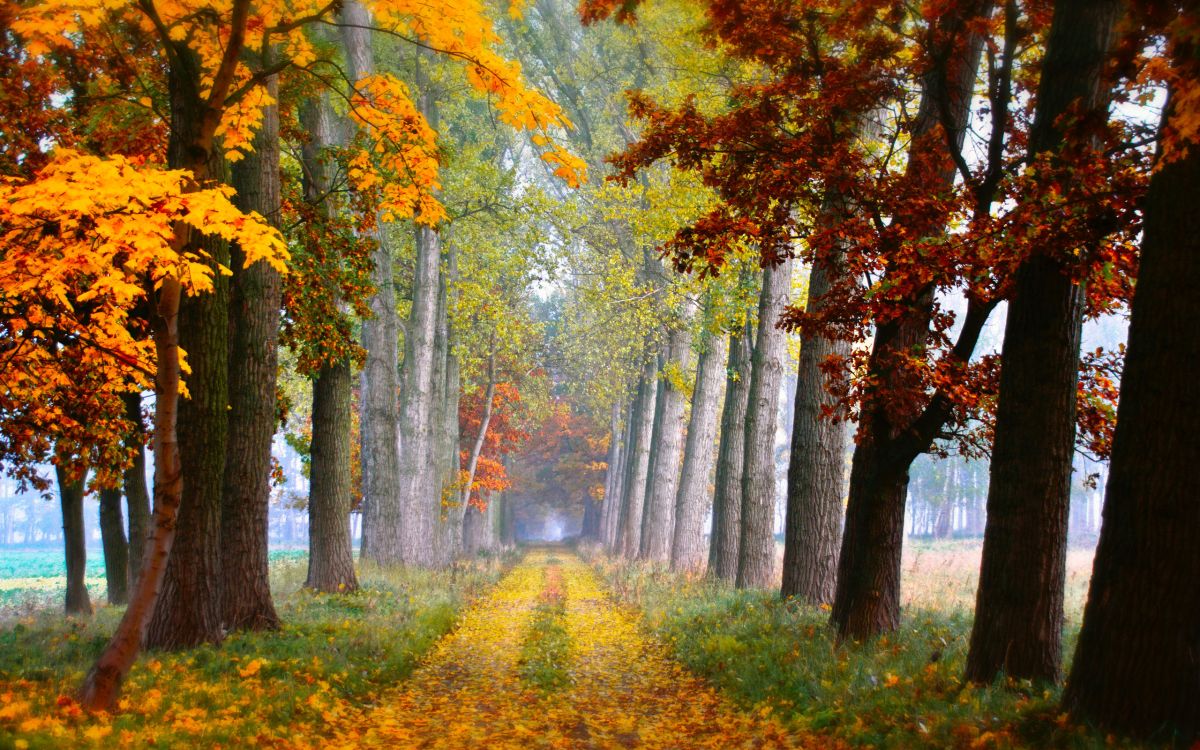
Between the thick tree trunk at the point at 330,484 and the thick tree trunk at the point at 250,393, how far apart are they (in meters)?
3.49

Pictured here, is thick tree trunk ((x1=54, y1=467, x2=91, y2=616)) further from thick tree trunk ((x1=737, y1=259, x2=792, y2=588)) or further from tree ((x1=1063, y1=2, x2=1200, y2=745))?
tree ((x1=1063, y1=2, x2=1200, y2=745))

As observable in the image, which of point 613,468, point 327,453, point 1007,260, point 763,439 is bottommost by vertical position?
point 613,468

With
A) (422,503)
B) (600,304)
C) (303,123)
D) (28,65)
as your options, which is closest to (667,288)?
(600,304)

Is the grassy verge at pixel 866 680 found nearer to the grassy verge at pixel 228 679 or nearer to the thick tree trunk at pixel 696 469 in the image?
the grassy verge at pixel 228 679

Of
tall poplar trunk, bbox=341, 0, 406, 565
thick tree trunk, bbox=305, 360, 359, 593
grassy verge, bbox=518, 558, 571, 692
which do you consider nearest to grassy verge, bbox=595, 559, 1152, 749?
grassy verge, bbox=518, 558, 571, 692

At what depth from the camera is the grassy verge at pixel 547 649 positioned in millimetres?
9492

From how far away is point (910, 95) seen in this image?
9.31 m

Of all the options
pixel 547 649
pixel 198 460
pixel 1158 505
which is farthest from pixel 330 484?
pixel 1158 505

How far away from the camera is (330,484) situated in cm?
1426

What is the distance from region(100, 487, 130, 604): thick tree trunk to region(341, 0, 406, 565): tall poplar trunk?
500cm

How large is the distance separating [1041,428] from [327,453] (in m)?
10.7

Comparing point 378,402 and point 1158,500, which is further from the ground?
point 1158,500

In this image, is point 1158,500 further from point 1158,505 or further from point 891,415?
point 891,415

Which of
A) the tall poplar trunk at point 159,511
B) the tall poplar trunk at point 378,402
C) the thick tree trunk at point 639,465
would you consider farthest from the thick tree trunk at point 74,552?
the thick tree trunk at point 639,465
